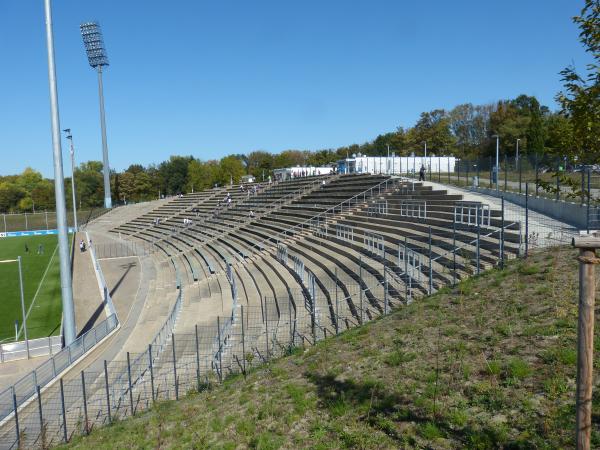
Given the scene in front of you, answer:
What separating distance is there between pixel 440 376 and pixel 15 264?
4238cm

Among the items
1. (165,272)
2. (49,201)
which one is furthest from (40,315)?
(49,201)

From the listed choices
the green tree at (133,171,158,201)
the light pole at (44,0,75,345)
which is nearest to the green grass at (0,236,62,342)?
the light pole at (44,0,75,345)

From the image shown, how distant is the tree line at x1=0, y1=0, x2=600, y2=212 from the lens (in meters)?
6.97

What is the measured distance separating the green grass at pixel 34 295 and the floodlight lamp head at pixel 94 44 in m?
45.7

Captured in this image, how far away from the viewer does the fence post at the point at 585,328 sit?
3521mm

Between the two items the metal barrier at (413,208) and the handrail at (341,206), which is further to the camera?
the handrail at (341,206)

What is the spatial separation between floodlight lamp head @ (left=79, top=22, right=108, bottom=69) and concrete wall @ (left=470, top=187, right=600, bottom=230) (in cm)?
7657

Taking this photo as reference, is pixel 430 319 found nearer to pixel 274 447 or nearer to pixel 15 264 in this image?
pixel 274 447

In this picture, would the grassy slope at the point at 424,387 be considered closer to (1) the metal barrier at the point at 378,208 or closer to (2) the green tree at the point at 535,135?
(1) the metal barrier at the point at 378,208

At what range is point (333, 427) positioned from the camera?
589 cm

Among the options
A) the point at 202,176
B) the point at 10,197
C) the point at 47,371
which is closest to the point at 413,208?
the point at 47,371

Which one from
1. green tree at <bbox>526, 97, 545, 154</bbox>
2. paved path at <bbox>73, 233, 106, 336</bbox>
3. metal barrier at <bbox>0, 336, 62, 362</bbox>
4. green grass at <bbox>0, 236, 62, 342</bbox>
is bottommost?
green grass at <bbox>0, 236, 62, 342</bbox>

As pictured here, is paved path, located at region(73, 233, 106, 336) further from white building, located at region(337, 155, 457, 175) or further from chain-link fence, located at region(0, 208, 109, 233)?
chain-link fence, located at region(0, 208, 109, 233)

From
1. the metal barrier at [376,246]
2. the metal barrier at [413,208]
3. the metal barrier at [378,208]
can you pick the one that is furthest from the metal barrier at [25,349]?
the metal barrier at [378,208]
